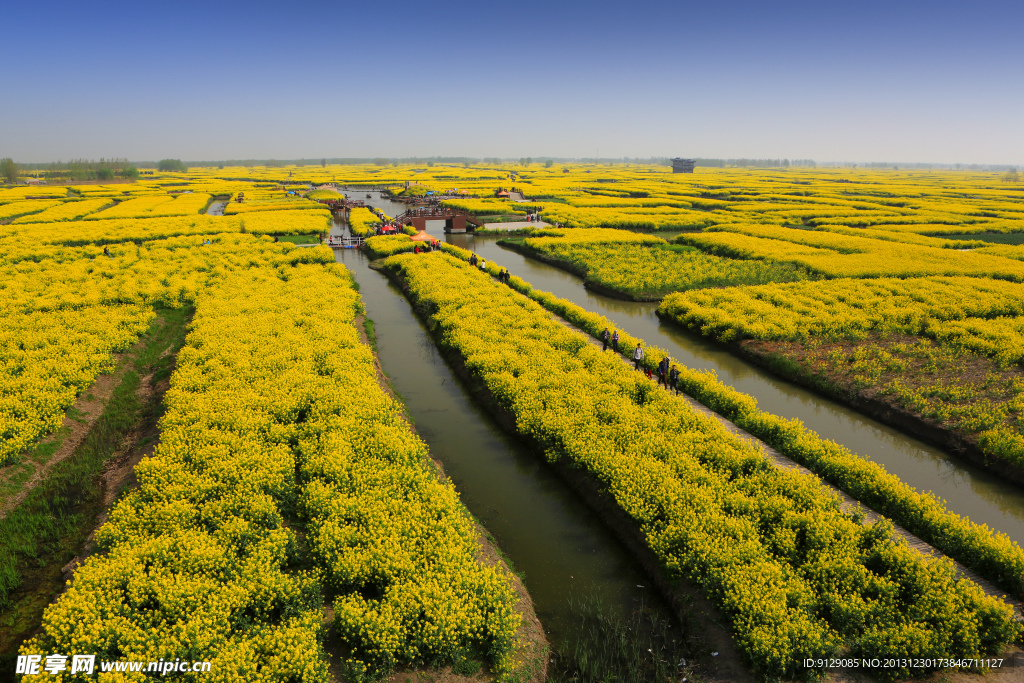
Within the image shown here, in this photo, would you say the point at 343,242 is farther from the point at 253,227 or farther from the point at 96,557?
the point at 96,557

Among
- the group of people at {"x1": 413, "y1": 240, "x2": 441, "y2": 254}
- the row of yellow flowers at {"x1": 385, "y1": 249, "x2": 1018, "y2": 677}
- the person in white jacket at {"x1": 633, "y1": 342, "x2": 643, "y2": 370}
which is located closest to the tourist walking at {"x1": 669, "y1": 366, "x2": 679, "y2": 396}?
the row of yellow flowers at {"x1": 385, "y1": 249, "x2": 1018, "y2": 677}

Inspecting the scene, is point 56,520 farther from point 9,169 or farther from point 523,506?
point 9,169

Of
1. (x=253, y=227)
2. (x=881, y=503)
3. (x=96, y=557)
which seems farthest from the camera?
(x=253, y=227)

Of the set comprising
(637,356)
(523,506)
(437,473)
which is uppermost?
(637,356)

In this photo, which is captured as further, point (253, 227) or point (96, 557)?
point (253, 227)

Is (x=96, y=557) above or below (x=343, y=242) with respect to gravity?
below

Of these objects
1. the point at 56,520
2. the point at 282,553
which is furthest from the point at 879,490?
the point at 56,520

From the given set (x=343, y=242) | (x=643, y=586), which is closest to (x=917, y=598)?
(x=643, y=586)

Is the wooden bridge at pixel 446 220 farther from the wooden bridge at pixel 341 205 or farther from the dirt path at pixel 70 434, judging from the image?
the dirt path at pixel 70 434
